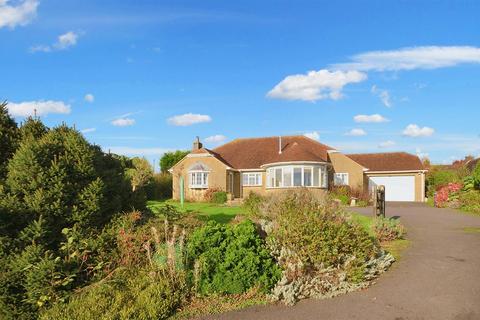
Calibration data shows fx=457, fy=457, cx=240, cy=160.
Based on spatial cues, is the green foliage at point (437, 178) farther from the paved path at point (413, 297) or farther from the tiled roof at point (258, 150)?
the paved path at point (413, 297)

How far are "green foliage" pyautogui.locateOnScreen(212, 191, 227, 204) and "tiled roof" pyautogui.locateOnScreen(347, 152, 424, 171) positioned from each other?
12.1 metres

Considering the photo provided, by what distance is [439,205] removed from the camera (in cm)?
2642

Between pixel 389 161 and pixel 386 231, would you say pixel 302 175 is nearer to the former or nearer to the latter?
pixel 389 161

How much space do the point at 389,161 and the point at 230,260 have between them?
32225 mm

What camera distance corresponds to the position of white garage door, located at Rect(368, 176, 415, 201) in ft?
117

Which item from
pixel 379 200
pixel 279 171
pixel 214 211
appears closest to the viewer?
pixel 379 200

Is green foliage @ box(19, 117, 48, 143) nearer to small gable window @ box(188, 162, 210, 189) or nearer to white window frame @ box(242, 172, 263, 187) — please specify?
small gable window @ box(188, 162, 210, 189)

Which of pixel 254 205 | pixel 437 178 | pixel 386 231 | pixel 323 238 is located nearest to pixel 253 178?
pixel 437 178

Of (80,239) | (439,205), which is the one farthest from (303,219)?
(439,205)

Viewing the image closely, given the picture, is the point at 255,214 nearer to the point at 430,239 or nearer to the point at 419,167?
the point at 430,239

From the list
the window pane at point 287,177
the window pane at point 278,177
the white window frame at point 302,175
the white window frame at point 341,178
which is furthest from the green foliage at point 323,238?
the white window frame at point 341,178

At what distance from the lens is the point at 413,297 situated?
7.23m

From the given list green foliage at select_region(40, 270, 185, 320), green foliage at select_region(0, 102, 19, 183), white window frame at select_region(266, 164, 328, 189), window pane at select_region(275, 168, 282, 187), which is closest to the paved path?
green foliage at select_region(40, 270, 185, 320)

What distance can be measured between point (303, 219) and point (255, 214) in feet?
10.5
